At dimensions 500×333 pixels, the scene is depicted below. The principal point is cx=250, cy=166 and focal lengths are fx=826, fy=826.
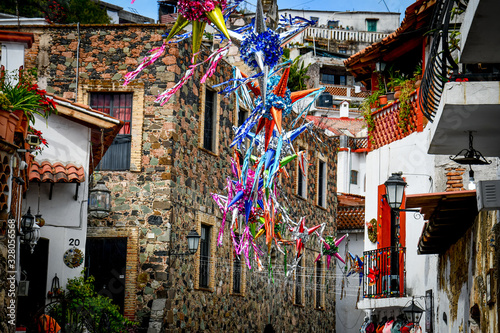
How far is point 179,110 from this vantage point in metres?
20.0

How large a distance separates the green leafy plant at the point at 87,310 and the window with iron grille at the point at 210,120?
618 centimetres

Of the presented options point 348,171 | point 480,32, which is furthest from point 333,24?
point 480,32

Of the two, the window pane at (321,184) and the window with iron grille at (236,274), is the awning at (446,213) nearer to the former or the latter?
the window with iron grille at (236,274)

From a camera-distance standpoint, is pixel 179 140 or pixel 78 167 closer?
pixel 78 167

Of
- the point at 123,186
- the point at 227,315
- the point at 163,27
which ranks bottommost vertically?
the point at 227,315

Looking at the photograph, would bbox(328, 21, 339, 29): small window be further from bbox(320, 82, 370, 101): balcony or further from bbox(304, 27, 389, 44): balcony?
bbox(320, 82, 370, 101): balcony

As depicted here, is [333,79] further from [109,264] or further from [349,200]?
[109,264]

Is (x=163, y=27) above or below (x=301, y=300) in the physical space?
above

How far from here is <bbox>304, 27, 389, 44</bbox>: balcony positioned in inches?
2371

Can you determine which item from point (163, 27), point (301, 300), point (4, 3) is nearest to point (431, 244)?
point (163, 27)

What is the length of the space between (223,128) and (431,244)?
10.5 meters

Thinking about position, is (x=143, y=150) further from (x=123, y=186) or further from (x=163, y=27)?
(x=163, y=27)

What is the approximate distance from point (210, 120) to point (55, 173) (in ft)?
22.1

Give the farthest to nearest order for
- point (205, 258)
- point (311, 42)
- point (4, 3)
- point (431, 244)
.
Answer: point (311, 42) < point (4, 3) < point (205, 258) < point (431, 244)
